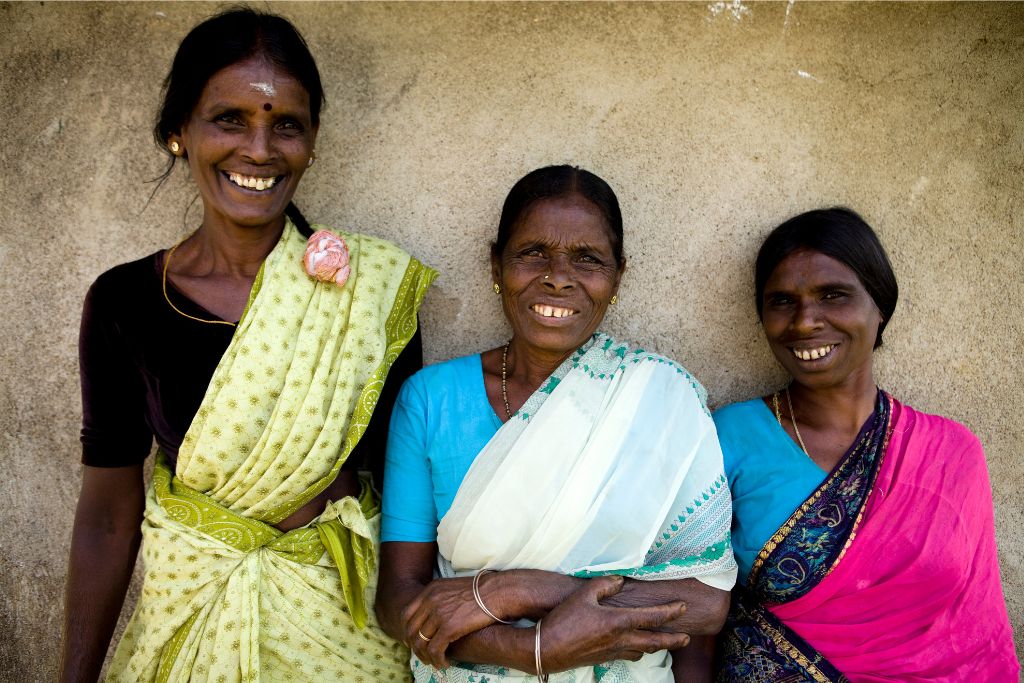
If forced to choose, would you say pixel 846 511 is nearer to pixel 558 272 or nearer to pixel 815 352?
→ pixel 815 352

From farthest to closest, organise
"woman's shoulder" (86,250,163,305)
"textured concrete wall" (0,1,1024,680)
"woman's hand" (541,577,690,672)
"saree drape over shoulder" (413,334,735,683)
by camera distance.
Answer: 1. "textured concrete wall" (0,1,1024,680)
2. "woman's shoulder" (86,250,163,305)
3. "saree drape over shoulder" (413,334,735,683)
4. "woman's hand" (541,577,690,672)

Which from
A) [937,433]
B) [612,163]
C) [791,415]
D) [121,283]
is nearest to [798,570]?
[791,415]

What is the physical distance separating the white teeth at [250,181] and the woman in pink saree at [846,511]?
1.64m

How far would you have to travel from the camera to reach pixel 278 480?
217cm

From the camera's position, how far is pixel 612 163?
2791 millimetres

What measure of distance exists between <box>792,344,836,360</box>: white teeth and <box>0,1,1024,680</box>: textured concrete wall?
429 mm

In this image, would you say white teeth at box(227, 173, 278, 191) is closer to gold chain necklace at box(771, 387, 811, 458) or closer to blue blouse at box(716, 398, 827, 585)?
blue blouse at box(716, 398, 827, 585)

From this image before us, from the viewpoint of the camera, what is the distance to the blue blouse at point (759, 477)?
91.4 inches

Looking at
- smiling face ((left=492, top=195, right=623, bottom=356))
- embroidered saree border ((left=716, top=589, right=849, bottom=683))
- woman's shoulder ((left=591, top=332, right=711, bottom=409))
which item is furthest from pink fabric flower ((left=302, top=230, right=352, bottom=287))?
embroidered saree border ((left=716, top=589, right=849, bottom=683))

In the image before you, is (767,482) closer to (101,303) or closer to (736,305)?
(736,305)

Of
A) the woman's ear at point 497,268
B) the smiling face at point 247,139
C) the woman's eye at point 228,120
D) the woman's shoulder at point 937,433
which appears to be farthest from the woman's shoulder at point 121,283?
the woman's shoulder at point 937,433

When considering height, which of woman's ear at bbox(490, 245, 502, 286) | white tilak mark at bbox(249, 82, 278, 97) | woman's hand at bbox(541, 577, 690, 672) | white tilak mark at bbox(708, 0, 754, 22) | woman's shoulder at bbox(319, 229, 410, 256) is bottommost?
woman's hand at bbox(541, 577, 690, 672)

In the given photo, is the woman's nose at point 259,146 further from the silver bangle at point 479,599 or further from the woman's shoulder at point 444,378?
the silver bangle at point 479,599

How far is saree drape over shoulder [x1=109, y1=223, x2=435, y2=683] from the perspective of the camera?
2129 millimetres
